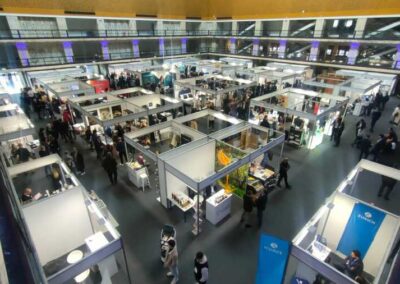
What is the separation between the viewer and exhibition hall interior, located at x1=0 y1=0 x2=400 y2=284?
187 inches

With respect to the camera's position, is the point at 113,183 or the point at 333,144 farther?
the point at 333,144

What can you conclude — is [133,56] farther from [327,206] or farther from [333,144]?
[327,206]

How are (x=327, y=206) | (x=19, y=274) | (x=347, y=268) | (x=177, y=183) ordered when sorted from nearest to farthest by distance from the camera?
(x=19, y=274) < (x=347, y=268) < (x=327, y=206) < (x=177, y=183)

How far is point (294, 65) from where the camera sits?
22.1 meters

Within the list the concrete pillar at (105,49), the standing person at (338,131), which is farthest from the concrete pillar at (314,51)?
the concrete pillar at (105,49)

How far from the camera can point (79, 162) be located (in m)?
8.67

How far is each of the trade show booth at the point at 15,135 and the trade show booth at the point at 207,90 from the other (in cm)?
762

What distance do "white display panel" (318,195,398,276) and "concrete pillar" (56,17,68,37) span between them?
80.9 ft

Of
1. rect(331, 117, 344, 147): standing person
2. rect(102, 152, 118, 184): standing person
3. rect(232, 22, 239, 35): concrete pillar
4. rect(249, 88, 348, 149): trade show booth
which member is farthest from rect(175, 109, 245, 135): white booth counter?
rect(232, 22, 239, 35): concrete pillar

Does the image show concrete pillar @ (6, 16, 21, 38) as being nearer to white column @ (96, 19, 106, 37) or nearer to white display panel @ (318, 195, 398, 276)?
white column @ (96, 19, 106, 37)

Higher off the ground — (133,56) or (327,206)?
(133,56)

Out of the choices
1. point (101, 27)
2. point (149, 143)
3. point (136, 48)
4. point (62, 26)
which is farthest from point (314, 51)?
point (62, 26)

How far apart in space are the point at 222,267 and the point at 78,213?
3.66m

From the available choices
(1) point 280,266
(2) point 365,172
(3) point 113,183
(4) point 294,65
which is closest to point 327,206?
(1) point 280,266
